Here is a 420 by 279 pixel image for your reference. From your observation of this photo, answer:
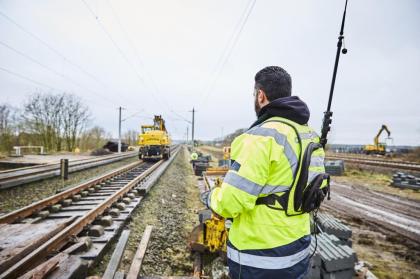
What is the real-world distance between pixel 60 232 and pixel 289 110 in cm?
411

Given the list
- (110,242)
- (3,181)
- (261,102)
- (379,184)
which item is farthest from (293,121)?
(379,184)

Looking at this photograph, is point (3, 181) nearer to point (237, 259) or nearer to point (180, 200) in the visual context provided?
point (180, 200)

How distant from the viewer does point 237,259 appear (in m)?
1.61

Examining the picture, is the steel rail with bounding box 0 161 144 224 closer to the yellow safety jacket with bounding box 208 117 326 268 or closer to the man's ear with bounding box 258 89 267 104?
the yellow safety jacket with bounding box 208 117 326 268

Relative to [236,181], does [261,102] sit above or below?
above

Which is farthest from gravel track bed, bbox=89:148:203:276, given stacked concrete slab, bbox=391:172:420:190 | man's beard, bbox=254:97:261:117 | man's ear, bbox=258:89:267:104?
stacked concrete slab, bbox=391:172:420:190

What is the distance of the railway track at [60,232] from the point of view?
281 cm

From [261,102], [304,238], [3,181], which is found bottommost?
[3,181]

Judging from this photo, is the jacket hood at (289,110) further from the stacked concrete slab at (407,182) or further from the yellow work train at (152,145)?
the yellow work train at (152,145)

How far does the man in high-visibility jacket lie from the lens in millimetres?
1439

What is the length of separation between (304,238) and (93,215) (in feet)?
14.5

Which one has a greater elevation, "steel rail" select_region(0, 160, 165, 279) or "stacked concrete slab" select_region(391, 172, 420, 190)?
"steel rail" select_region(0, 160, 165, 279)

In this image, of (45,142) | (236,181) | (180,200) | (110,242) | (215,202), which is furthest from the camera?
(45,142)

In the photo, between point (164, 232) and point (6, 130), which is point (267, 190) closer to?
point (164, 232)
